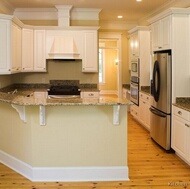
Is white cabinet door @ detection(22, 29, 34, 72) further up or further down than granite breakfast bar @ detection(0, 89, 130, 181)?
further up

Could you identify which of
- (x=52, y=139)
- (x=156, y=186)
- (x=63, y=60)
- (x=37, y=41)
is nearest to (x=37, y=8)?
(x=37, y=41)

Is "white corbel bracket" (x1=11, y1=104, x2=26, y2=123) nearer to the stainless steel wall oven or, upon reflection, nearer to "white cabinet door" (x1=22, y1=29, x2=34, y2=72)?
"white cabinet door" (x1=22, y1=29, x2=34, y2=72)

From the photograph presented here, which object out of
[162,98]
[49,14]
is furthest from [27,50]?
[162,98]

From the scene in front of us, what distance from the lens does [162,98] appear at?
15.6 ft

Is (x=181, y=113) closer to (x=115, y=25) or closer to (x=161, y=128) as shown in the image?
(x=161, y=128)

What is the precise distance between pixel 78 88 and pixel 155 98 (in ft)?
7.01

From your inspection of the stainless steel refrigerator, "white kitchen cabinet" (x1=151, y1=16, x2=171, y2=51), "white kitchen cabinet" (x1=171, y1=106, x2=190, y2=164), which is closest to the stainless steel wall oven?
"white kitchen cabinet" (x1=151, y1=16, x2=171, y2=51)

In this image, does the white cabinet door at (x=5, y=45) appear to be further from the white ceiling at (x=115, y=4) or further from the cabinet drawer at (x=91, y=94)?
the cabinet drawer at (x=91, y=94)

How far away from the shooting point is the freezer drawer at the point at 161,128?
15.3ft

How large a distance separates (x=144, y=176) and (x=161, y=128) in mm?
1329

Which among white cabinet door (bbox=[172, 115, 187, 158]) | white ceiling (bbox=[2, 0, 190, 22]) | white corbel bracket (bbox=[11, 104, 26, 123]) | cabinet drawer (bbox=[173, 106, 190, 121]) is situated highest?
white ceiling (bbox=[2, 0, 190, 22])

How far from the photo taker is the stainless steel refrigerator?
4.59 m

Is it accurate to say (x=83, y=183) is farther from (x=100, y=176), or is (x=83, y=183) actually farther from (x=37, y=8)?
(x=37, y=8)

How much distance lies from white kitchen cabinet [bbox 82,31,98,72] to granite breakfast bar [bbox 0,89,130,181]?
3139 mm
